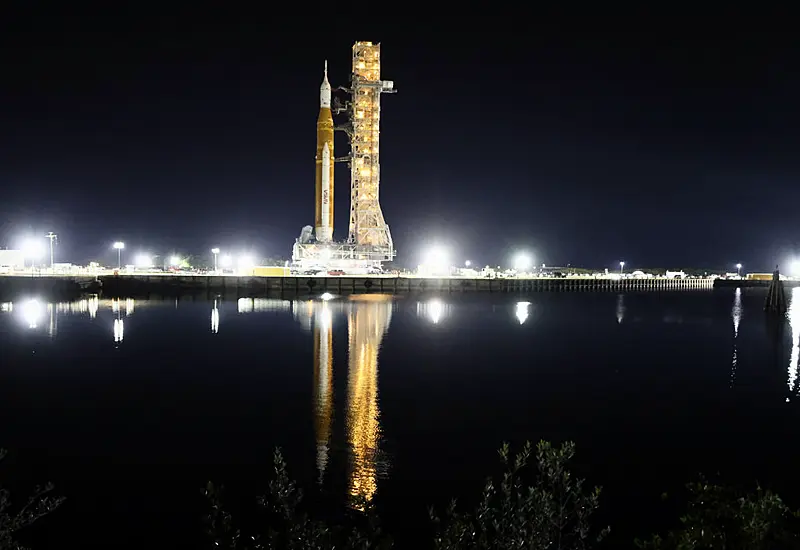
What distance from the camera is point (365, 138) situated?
7756 centimetres

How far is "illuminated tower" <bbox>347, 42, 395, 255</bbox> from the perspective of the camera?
77375 millimetres

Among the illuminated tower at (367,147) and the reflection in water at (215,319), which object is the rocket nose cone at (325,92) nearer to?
the illuminated tower at (367,147)

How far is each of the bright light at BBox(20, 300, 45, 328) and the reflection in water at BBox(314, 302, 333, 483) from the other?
16.5m

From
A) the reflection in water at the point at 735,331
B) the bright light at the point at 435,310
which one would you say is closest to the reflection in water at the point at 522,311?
the bright light at the point at 435,310

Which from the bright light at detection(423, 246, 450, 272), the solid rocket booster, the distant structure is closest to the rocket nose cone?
the solid rocket booster

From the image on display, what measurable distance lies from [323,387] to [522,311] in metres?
34.0

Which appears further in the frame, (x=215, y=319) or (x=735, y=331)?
(x=735, y=331)

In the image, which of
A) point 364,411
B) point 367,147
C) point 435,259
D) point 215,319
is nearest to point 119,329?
point 215,319

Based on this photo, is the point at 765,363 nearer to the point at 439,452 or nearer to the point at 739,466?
the point at 739,466

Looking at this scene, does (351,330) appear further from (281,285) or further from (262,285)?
(262,285)

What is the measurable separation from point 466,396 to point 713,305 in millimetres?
56717

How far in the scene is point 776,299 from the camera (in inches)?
2388

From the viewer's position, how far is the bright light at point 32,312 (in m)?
40.2

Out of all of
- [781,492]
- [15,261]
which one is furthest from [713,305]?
[15,261]
